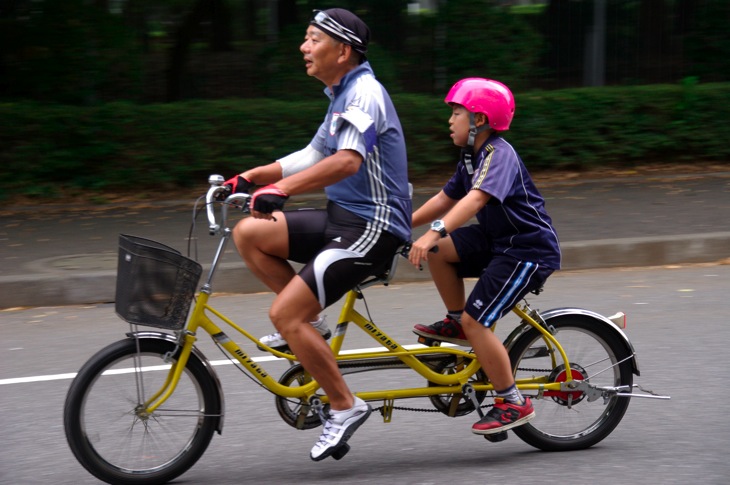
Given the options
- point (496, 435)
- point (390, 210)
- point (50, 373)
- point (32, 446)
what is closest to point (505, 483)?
point (496, 435)

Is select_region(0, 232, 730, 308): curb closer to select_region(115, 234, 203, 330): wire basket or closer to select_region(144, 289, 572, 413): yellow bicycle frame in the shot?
select_region(144, 289, 572, 413): yellow bicycle frame

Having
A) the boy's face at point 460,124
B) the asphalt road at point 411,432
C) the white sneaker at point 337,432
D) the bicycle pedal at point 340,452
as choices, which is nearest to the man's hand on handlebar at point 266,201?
the boy's face at point 460,124

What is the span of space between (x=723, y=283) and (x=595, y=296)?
1140 mm

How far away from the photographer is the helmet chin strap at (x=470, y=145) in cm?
440

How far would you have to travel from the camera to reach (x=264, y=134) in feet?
37.1

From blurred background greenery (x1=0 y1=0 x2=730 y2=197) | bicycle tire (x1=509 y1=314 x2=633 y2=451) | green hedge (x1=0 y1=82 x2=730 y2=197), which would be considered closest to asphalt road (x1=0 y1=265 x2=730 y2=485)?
bicycle tire (x1=509 y1=314 x2=633 y2=451)

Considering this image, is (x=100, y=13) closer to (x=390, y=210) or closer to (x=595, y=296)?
(x=595, y=296)

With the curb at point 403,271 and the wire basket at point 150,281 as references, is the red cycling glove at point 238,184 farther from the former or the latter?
the curb at point 403,271

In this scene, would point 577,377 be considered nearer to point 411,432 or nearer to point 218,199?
point 411,432

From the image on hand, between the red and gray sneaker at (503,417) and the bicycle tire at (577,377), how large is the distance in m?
0.15

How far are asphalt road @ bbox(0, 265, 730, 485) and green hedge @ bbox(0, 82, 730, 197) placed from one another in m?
3.94

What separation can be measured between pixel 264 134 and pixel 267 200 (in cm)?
743

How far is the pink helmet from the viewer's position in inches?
171

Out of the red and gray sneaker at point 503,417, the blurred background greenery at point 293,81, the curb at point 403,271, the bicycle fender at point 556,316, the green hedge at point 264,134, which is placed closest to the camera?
the red and gray sneaker at point 503,417
